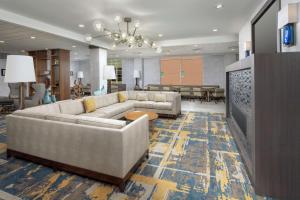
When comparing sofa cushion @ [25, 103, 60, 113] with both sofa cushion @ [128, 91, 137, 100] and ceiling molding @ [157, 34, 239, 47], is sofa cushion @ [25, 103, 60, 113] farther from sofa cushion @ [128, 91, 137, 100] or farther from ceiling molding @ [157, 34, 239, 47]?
ceiling molding @ [157, 34, 239, 47]

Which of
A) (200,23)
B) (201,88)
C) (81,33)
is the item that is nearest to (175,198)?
(200,23)

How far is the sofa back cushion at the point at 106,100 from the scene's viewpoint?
4902 mm

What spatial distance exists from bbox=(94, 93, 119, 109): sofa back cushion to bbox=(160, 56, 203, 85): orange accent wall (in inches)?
238

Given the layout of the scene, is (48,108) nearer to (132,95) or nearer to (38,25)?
(38,25)

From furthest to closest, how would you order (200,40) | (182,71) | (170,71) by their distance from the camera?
(170,71), (182,71), (200,40)

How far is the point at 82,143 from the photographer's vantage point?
2158mm

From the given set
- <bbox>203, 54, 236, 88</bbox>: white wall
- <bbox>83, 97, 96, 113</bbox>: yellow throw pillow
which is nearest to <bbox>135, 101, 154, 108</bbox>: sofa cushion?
<bbox>83, 97, 96, 113</bbox>: yellow throw pillow

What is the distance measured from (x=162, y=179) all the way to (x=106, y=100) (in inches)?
139

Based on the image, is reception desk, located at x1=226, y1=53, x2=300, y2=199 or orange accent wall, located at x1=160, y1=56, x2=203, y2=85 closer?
reception desk, located at x1=226, y1=53, x2=300, y2=199

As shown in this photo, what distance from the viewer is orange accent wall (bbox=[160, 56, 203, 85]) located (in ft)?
34.9

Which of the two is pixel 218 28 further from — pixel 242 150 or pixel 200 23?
pixel 242 150

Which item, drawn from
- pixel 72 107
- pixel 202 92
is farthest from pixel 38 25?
pixel 202 92

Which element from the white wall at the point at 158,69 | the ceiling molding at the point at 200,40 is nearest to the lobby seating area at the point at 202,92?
the white wall at the point at 158,69

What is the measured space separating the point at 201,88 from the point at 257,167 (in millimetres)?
7872
